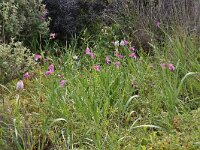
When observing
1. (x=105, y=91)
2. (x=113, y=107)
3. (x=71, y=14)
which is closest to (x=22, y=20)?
(x=71, y=14)

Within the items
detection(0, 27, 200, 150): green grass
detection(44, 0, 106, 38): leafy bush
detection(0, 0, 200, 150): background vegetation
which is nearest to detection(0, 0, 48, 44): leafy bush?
detection(0, 0, 200, 150): background vegetation

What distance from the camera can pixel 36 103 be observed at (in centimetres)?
392

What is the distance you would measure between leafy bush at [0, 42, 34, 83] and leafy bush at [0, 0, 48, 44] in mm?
449

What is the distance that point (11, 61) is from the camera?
462 centimetres

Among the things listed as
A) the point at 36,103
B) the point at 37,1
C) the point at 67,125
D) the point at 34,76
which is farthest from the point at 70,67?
the point at 37,1

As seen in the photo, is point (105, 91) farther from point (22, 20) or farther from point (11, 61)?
point (22, 20)

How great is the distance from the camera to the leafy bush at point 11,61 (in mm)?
→ 4488

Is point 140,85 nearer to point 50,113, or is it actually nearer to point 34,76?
point 50,113

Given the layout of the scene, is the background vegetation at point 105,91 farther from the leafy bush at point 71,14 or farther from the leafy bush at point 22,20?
the leafy bush at point 71,14

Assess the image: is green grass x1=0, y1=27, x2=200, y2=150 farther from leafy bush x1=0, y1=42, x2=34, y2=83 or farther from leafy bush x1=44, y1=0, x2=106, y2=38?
leafy bush x1=44, y1=0, x2=106, y2=38

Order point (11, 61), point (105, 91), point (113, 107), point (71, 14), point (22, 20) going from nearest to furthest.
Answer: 1. point (113, 107)
2. point (105, 91)
3. point (11, 61)
4. point (22, 20)
5. point (71, 14)

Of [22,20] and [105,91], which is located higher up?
[22,20]

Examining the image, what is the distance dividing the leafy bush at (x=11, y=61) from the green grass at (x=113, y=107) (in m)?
0.11

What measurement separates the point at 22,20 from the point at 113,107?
222 cm
